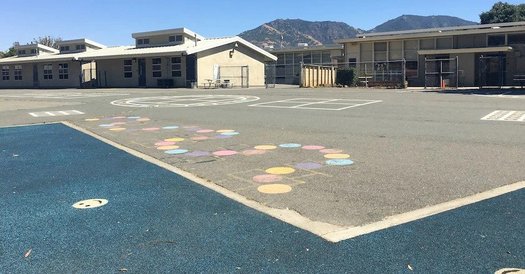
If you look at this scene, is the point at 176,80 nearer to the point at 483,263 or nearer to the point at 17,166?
the point at 17,166

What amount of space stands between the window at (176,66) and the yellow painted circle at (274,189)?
39269 millimetres

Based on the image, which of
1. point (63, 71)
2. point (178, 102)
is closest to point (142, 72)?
point (63, 71)

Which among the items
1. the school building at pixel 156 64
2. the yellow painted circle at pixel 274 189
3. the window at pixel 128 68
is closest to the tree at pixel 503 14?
the school building at pixel 156 64

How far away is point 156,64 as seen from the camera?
151 ft

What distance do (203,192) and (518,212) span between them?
3563mm

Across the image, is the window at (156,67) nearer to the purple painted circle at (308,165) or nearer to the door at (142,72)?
the door at (142,72)

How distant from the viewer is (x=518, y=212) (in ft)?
16.6

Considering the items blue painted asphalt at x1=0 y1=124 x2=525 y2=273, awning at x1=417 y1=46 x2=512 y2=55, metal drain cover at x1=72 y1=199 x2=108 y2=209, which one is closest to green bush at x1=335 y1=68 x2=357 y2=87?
awning at x1=417 y1=46 x2=512 y2=55

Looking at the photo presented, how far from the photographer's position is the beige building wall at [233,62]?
142 feet

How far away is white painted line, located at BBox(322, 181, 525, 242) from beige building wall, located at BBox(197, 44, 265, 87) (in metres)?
38.2

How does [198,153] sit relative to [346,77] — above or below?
below

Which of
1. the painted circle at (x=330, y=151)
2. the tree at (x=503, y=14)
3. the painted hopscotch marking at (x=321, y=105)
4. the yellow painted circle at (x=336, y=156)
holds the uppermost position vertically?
the tree at (x=503, y=14)

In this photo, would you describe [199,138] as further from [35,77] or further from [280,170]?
[35,77]

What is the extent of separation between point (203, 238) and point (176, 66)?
4153 cm
